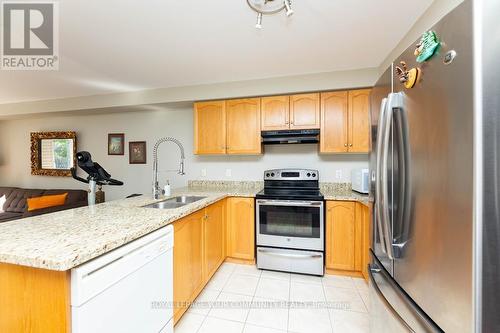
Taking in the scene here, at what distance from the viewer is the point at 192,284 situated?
5.98ft

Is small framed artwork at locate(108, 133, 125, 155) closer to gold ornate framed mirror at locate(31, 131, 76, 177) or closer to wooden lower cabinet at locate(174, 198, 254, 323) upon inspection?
gold ornate framed mirror at locate(31, 131, 76, 177)

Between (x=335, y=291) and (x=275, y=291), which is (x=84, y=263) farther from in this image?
(x=335, y=291)

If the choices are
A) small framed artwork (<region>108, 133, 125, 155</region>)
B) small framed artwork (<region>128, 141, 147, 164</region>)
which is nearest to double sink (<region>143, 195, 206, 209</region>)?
small framed artwork (<region>128, 141, 147, 164</region>)

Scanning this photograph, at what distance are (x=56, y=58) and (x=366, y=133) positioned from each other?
348 centimetres

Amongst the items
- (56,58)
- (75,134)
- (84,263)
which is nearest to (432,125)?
(84,263)

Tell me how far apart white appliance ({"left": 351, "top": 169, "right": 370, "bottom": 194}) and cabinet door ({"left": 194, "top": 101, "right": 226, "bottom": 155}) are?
5.62ft

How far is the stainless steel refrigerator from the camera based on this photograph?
0.61 m

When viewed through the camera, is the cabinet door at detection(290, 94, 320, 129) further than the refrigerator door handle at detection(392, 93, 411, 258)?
Yes

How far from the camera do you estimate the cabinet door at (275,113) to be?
2746 millimetres

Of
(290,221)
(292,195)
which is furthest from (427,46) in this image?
(290,221)

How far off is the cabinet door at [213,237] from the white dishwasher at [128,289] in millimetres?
672

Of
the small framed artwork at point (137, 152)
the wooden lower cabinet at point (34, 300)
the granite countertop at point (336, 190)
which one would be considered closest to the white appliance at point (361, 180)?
the granite countertop at point (336, 190)

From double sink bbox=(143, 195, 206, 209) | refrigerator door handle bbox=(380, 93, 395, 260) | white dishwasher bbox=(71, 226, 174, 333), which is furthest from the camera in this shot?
double sink bbox=(143, 195, 206, 209)

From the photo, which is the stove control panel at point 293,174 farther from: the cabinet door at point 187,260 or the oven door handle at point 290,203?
the cabinet door at point 187,260
